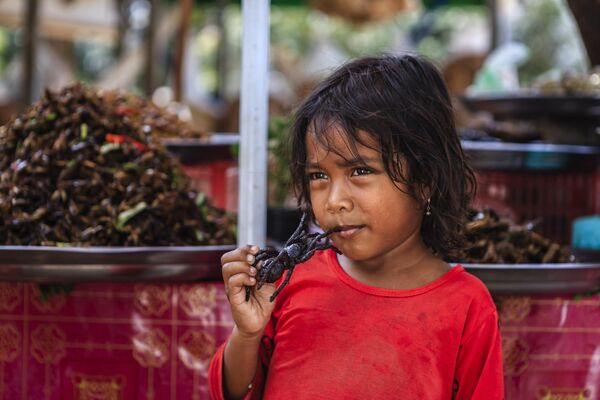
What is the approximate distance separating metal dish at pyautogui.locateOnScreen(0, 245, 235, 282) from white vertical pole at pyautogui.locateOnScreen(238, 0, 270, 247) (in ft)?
0.58

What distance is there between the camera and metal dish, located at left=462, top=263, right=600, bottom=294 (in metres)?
1.88

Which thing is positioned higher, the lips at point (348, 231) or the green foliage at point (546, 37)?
the green foliage at point (546, 37)

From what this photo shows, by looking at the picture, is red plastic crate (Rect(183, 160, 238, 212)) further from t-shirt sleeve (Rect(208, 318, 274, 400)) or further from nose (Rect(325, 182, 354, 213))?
nose (Rect(325, 182, 354, 213))

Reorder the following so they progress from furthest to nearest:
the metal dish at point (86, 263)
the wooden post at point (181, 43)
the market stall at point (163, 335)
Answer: the wooden post at point (181, 43), the market stall at point (163, 335), the metal dish at point (86, 263)

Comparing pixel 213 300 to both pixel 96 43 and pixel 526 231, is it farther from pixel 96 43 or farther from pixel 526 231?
pixel 96 43

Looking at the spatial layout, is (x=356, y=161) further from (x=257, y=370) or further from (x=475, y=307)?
(x=257, y=370)

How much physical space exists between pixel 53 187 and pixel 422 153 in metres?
1.09

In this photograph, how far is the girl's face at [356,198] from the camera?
1.46 m

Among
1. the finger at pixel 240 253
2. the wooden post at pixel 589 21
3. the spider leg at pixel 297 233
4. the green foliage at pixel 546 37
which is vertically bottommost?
the finger at pixel 240 253

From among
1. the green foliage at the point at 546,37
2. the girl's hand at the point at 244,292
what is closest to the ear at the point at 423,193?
Answer: the girl's hand at the point at 244,292

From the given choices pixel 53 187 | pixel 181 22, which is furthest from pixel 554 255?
pixel 181 22

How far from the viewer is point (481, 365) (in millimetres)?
1512

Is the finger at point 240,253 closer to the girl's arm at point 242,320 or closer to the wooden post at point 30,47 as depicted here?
the girl's arm at point 242,320

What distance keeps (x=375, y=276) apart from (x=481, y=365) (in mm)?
249
